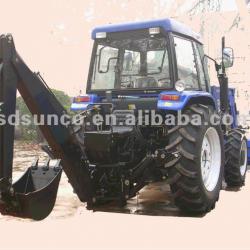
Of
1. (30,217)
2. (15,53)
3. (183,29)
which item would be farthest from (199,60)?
(30,217)

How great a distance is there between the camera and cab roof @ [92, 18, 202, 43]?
5.53 meters

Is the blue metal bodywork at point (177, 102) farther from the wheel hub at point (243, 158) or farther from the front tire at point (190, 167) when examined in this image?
the wheel hub at point (243, 158)

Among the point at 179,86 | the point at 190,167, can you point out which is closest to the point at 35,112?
the point at 179,86

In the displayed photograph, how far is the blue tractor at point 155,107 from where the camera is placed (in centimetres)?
514

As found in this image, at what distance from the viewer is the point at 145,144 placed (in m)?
5.55

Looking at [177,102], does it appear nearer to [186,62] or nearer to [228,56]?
[186,62]

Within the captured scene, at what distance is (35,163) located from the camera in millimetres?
4840

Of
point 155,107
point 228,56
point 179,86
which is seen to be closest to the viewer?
point 179,86

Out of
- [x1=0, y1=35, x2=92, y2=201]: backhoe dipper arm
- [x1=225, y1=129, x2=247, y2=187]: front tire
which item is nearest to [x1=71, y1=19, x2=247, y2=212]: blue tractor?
[x1=0, y1=35, x2=92, y2=201]: backhoe dipper arm

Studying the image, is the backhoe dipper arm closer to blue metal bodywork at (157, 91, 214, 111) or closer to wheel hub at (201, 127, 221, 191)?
blue metal bodywork at (157, 91, 214, 111)

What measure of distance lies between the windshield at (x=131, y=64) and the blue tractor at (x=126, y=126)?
15mm

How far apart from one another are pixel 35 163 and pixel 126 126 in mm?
1271

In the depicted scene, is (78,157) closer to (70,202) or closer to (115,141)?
(115,141)

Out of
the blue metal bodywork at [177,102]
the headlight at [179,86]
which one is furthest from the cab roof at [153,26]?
the blue metal bodywork at [177,102]
